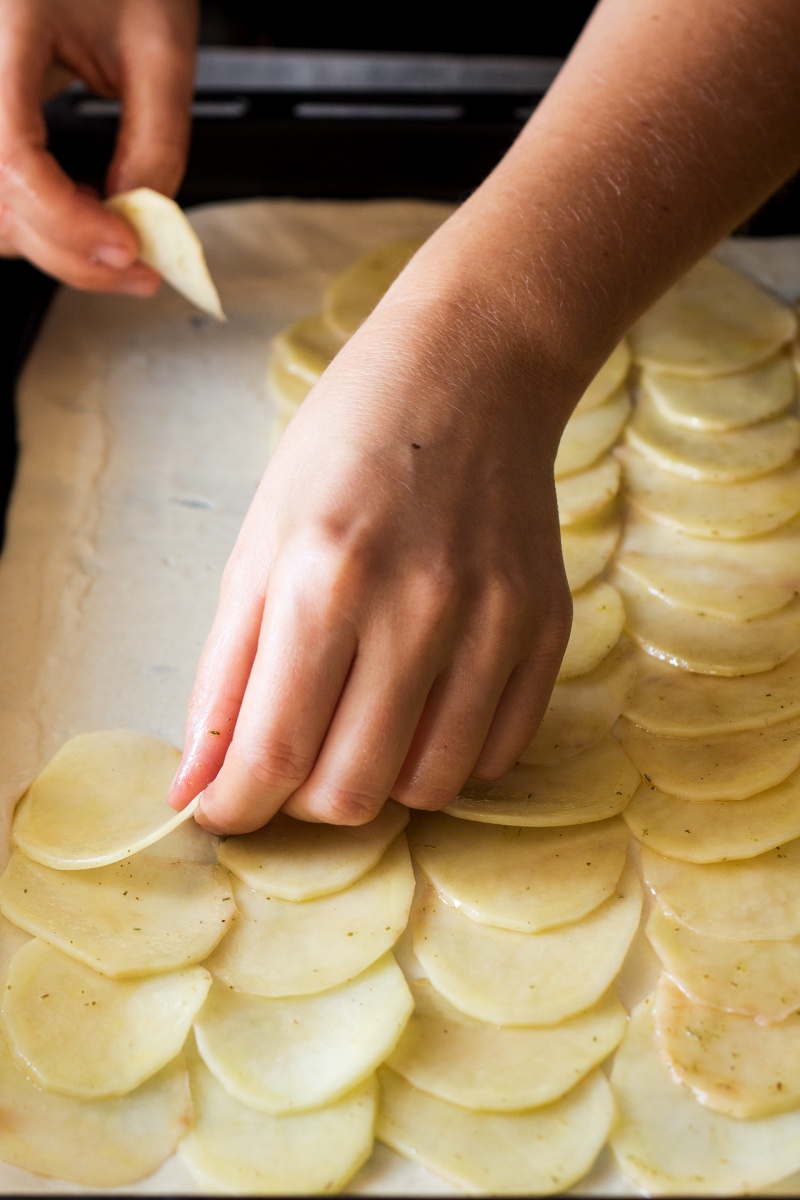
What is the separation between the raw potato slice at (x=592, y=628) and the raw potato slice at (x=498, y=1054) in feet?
1.40

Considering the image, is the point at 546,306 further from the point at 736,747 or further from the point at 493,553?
the point at 736,747

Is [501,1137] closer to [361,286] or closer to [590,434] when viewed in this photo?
[590,434]

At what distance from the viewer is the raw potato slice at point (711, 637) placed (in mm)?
1434

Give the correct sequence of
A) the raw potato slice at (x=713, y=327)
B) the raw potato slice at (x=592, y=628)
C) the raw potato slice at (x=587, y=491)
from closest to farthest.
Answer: the raw potato slice at (x=592, y=628) < the raw potato slice at (x=587, y=491) < the raw potato slice at (x=713, y=327)

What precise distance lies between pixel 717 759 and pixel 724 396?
0.75 meters

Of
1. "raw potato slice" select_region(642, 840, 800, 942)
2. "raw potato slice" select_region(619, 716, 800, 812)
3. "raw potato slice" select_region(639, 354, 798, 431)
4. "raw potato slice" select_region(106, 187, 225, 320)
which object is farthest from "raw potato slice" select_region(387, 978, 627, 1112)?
"raw potato slice" select_region(106, 187, 225, 320)

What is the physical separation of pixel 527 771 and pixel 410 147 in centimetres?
152

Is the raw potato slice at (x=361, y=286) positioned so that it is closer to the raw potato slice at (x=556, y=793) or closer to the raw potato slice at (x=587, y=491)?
the raw potato slice at (x=587, y=491)

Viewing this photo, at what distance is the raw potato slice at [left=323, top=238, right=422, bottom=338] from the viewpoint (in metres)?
1.95

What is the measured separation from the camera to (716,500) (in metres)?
1.68

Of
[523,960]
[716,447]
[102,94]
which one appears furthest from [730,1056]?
[102,94]

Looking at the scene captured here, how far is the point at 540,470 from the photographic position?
A: 1.19m

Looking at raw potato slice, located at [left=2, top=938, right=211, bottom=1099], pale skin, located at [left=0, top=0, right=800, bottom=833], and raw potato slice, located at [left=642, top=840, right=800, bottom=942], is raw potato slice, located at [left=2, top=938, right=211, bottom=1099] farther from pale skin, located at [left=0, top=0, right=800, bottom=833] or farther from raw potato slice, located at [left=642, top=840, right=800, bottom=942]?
raw potato slice, located at [left=642, top=840, right=800, bottom=942]

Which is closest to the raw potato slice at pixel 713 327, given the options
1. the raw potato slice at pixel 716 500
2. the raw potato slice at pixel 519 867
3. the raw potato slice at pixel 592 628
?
the raw potato slice at pixel 716 500
